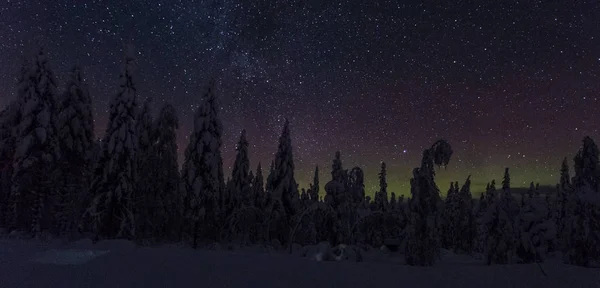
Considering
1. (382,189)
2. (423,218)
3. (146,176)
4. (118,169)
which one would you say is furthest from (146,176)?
(382,189)

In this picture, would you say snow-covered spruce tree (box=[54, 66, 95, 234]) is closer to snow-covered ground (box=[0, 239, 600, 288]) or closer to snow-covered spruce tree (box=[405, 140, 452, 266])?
snow-covered ground (box=[0, 239, 600, 288])

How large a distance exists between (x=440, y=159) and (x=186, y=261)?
11.6 metres

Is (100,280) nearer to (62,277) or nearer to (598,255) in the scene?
(62,277)

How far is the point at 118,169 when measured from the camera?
2495 cm

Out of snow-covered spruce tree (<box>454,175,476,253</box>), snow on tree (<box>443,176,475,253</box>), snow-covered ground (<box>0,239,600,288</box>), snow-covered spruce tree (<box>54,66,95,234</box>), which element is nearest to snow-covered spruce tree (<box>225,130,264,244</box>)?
snow-covered spruce tree (<box>54,66,95,234</box>)

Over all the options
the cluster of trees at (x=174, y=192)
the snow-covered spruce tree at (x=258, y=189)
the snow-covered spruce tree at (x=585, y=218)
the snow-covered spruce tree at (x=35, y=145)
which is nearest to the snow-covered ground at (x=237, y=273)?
the cluster of trees at (x=174, y=192)

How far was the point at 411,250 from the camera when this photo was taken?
63.7ft

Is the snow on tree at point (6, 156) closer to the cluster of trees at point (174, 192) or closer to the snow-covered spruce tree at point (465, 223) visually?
the cluster of trees at point (174, 192)

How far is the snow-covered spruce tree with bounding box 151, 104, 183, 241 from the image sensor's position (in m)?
33.9

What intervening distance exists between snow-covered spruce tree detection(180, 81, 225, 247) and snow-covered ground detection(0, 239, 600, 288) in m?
19.9

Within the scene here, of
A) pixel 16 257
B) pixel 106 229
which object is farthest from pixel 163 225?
pixel 16 257

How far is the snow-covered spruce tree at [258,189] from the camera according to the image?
4841 cm

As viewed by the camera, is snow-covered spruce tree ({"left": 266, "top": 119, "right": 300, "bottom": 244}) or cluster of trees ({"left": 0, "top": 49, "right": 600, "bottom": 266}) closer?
cluster of trees ({"left": 0, "top": 49, "right": 600, "bottom": 266})

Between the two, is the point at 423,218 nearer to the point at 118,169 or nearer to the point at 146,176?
the point at 118,169
